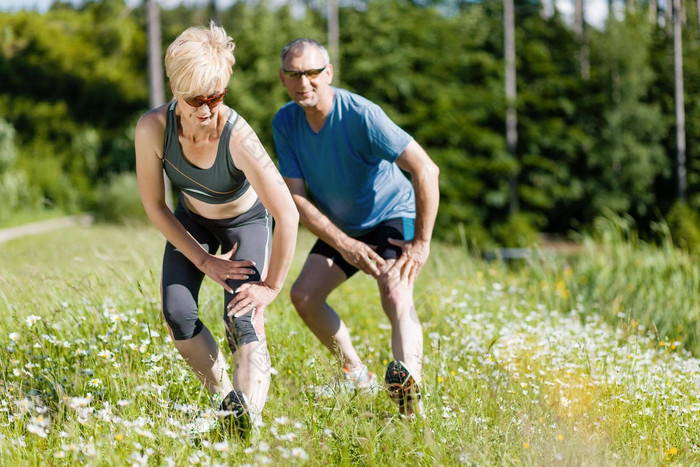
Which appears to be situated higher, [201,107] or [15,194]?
[201,107]

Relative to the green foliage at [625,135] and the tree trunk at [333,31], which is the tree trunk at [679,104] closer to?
the green foliage at [625,135]

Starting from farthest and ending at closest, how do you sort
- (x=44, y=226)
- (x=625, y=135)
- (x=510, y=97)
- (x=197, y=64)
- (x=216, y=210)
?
(x=625, y=135) < (x=510, y=97) < (x=44, y=226) < (x=216, y=210) < (x=197, y=64)

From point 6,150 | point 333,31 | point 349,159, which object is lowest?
point 6,150

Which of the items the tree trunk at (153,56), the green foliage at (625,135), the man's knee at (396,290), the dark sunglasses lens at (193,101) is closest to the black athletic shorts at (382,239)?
the man's knee at (396,290)

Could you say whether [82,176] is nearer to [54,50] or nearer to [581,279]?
[54,50]

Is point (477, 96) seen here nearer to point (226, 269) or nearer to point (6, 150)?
point (6, 150)

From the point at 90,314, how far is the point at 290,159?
1.41 meters

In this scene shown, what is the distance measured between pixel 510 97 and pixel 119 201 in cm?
1497

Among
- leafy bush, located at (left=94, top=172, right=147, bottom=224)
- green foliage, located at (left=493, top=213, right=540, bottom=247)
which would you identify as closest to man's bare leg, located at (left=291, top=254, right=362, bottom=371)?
leafy bush, located at (left=94, top=172, right=147, bottom=224)

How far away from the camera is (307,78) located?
3527 millimetres

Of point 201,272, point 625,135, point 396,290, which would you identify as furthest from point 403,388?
point 625,135

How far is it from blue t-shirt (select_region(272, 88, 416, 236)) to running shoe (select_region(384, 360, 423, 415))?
3.10 ft

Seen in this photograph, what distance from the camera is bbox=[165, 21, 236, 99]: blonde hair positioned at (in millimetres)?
2664

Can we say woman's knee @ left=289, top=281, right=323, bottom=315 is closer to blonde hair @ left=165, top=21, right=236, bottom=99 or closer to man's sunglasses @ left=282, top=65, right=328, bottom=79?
man's sunglasses @ left=282, top=65, right=328, bottom=79
